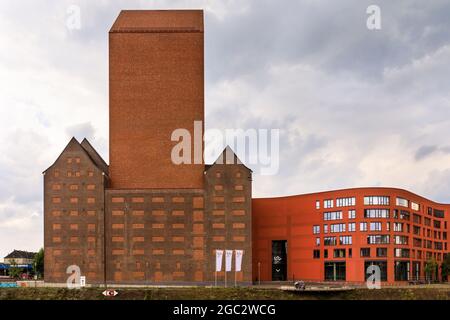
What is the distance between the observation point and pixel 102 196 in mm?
117375


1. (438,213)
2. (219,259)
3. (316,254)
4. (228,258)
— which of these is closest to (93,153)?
(228,258)

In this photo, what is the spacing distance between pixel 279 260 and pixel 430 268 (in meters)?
28.6

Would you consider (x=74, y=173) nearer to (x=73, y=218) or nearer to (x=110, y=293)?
(x=73, y=218)

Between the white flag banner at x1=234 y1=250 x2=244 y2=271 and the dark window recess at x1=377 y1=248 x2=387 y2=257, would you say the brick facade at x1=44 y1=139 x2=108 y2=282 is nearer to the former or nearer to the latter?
the white flag banner at x1=234 y1=250 x2=244 y2=271

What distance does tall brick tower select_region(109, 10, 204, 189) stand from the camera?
119m

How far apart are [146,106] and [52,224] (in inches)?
1022

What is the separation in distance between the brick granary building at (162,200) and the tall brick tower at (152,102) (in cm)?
18

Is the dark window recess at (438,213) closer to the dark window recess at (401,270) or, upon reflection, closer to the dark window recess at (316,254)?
the dark window recess at (401,270)

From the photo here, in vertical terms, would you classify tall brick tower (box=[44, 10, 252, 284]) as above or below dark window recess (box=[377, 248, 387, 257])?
above

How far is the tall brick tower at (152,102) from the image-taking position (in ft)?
391

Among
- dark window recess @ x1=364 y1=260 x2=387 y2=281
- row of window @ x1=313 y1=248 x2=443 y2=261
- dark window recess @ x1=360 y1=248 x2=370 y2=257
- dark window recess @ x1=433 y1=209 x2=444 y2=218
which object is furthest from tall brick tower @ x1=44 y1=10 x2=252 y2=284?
dark window recess @ x1=433 y1=209 x2=444 y2=218

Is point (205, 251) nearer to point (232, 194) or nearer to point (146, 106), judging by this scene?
point (232, 194)

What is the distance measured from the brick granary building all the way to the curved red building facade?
0.27 m
